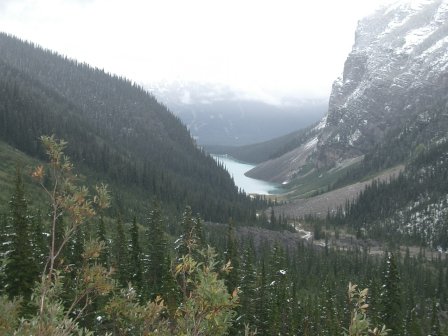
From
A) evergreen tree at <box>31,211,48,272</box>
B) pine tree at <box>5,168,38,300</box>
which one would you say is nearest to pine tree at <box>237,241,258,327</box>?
evergreen tree at <box>31,211,48,272</box>

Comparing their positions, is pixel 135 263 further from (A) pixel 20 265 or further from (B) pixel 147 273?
(A) pixel 20 265

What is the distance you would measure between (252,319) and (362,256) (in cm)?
12363

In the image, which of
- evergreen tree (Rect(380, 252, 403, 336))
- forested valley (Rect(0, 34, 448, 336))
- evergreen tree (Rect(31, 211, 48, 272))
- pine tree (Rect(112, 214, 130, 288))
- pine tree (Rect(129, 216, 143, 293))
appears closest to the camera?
forested valley (Rect(0, 34, 448, 336))

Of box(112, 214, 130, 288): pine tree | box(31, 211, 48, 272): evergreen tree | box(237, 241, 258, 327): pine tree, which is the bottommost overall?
box(237, 241, 258, 327): pine tree

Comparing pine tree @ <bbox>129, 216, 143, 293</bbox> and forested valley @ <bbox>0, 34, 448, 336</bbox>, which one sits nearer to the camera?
forested valley @ <bbox>0, 34, 448, 336</bbox>

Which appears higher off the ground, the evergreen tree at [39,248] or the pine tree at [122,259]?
the evergreen tree at [39,248]

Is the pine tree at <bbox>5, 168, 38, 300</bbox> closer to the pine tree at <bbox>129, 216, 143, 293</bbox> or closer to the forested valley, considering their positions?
the forested valley

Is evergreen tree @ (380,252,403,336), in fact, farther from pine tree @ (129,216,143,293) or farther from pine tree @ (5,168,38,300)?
pine tree @ (5,168,38,300)

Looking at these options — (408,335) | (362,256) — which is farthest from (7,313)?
(362,256)

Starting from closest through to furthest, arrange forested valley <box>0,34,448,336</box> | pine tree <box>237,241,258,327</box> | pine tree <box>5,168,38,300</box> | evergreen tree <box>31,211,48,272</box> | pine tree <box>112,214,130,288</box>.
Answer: forested valley <box>0,34,448,336</box>
pine tree <box>5,168,38,300</box>
evergreen tree <box>31,211,48,272</box>
pine tree <box>237,241,258,327</box>
pine tree <box>112,214,130,288</box>

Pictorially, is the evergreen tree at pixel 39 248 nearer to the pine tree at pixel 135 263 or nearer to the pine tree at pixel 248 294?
the pine tree at pixel 135 263

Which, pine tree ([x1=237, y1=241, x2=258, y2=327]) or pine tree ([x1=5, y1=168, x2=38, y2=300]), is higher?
pine tree ([x1=5, y1=168, x2=38, y2=300])

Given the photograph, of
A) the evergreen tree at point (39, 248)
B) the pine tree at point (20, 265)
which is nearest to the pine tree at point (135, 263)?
the evergreen tree at point (39, 248)

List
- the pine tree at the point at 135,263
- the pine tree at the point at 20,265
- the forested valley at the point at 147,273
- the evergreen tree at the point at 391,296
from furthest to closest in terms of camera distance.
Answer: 1. the pine tree at the point at 135,263
2. the evergreen tree at the point at 391,296
3. the pine tree at the point at 20,265
4. the forested valley at the point at 147,273
